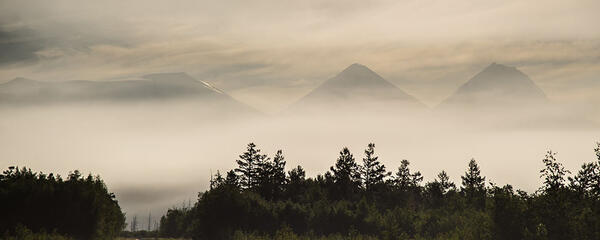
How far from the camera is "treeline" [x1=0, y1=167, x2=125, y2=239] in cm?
8556

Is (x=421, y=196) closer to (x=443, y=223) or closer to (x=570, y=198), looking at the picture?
(x=443, y=223)

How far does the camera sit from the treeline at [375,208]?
6078cm

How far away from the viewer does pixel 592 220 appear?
57.5 m

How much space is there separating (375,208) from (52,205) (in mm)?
60134

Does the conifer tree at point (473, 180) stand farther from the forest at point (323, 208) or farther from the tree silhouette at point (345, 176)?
the tree silhouette at point (345, 176)

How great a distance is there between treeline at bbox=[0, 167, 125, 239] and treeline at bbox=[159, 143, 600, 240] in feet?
50.6

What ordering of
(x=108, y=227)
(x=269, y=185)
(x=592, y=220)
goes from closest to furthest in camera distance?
(x=592, y=220) < (x=108, y=227) < (x=269, y=185)

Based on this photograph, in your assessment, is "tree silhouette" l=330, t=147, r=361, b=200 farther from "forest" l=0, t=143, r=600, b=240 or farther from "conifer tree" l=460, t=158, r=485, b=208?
"conifer tree" l=460, t=158, r=485, b=208

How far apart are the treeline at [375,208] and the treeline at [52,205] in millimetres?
15435

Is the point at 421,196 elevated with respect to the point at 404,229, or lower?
elevated

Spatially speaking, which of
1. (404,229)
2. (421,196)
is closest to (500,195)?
(404,229)

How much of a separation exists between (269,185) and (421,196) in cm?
5491

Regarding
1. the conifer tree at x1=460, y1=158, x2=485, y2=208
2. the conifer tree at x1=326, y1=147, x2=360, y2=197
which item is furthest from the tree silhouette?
the conifer tree at x1=460, y1=158, x2=485, y2=208

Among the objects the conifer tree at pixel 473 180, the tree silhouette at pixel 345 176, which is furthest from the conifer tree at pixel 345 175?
the conifer tree at pixel 473 180
